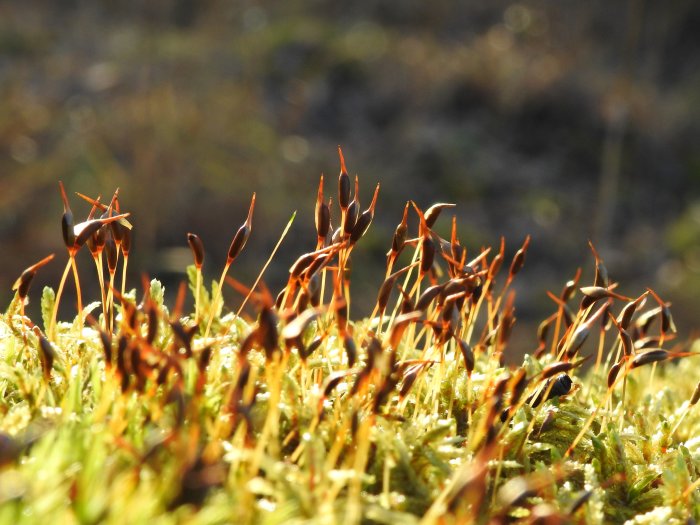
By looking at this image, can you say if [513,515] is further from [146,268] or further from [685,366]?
[146,268]

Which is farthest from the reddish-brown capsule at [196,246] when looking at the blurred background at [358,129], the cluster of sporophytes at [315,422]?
the blurred background at [358,129]

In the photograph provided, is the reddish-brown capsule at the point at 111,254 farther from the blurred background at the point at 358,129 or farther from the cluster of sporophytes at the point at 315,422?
the blurred background at the point at 358,129

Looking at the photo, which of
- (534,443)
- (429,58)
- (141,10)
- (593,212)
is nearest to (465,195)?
(593,212)

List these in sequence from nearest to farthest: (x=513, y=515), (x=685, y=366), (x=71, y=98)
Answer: (x=513, y=515) → (x=685, y=366) → (x=71, y=98)

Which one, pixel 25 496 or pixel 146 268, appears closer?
pixel 25 496

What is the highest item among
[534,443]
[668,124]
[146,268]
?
[534,443]

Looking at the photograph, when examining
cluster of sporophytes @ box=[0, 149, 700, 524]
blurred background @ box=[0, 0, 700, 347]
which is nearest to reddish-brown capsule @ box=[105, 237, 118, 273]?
cluster of sporophytes @ box=[0, 149, 700, 524]

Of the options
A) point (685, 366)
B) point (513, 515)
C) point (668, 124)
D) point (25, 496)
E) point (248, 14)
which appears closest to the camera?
A: point (25, 496)
